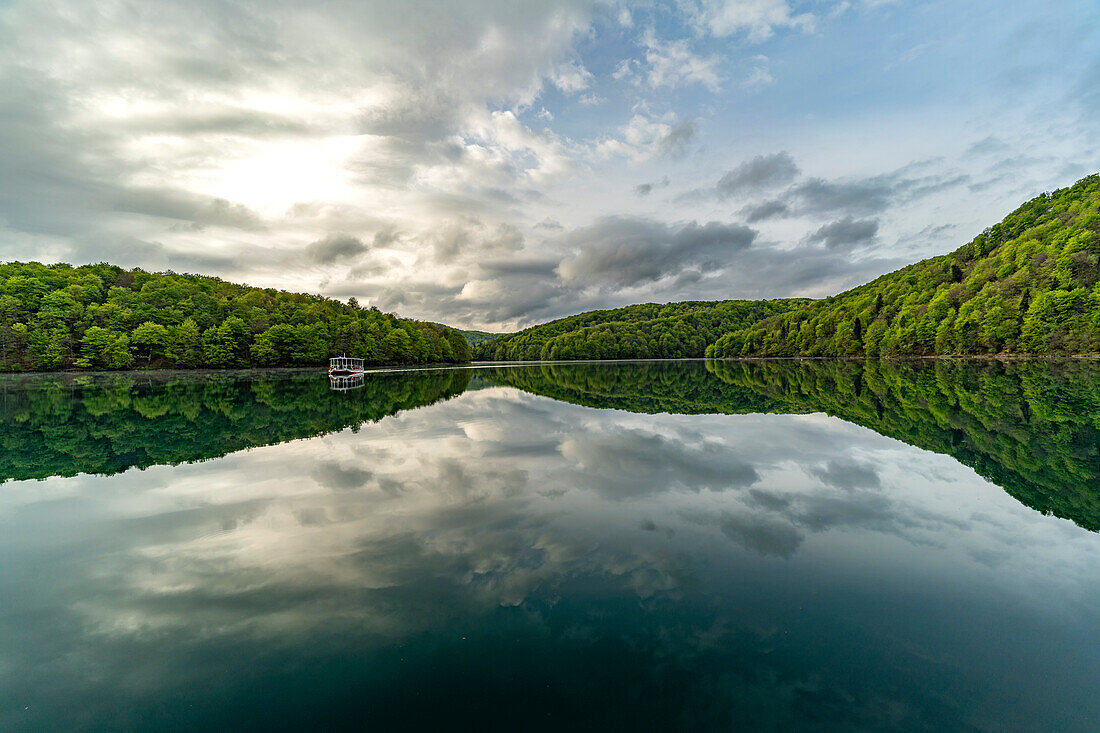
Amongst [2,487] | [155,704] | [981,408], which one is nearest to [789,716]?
[155,704]

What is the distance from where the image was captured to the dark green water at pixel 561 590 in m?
3.92

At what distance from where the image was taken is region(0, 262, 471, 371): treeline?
74.7 m

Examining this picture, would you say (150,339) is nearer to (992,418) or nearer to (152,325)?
(152,325)

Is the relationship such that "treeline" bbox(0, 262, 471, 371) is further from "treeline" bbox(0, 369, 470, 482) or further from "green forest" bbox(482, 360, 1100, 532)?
"green forest" bbox(482, 360, 1100, 532)

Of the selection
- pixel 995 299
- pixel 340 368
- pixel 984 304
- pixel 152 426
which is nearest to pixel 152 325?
pixel 340 368

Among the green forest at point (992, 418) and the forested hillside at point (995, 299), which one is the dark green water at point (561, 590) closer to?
the green forest at point (992, 418)

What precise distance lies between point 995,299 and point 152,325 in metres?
147

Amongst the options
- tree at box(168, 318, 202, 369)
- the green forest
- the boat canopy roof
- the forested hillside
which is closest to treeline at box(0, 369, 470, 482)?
the green forest

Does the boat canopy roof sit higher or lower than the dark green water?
higher

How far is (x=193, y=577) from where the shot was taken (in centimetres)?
655

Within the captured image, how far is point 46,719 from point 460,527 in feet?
16.9

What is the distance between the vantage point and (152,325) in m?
81.6

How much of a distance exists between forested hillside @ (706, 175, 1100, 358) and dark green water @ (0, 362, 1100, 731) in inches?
2751

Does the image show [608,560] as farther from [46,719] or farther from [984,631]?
[46,719]
